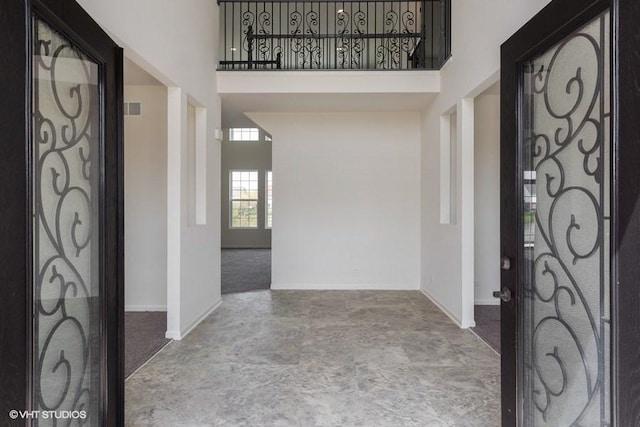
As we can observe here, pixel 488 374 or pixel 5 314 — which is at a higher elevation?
pixel 5 314

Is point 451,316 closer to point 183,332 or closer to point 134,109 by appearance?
point 183,332

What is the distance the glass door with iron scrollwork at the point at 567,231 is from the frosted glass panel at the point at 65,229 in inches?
78.0

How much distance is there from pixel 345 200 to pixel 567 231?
14.5ft

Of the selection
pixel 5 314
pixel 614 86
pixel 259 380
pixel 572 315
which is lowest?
pixel 259 380

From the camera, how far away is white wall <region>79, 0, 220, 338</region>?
2789 millimetres

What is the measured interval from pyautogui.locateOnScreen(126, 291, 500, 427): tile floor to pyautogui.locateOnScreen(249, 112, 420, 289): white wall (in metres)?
1.49

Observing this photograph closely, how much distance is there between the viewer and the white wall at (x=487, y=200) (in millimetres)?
4961

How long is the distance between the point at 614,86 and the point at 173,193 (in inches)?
135

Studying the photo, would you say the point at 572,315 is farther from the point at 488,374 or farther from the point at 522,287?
the point at 488,374

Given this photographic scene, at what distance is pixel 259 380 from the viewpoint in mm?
2744

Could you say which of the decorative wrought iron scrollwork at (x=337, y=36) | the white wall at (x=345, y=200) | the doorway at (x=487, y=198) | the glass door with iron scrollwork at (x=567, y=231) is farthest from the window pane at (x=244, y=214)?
the glass door with iron scrollwork at (x=567, y=231)

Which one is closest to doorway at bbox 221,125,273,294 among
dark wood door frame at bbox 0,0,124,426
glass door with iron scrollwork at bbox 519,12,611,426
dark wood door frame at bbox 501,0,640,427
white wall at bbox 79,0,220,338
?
white wall at bbox 79,0,220,338

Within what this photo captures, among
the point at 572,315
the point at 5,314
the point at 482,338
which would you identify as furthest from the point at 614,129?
the point at 482,338

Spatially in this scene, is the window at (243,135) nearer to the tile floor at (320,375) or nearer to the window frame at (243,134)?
the window frame at (243,134)
